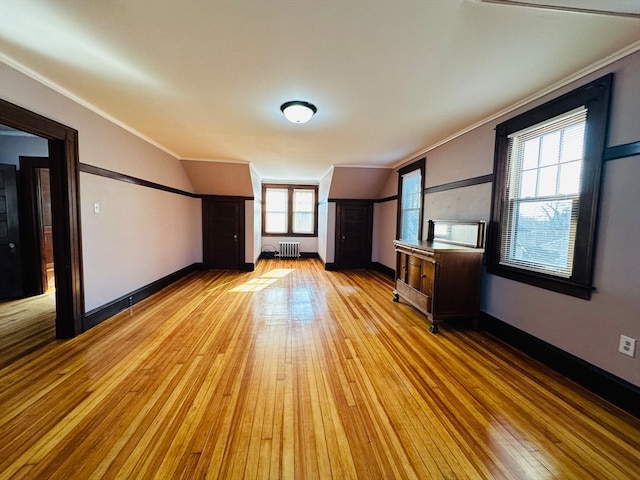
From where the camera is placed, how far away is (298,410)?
172cm

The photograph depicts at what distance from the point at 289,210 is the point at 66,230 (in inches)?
236

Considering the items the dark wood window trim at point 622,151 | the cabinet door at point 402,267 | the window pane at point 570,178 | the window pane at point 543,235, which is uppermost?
the dark wood window trim at point 622,151

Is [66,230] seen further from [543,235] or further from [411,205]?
[411,205]

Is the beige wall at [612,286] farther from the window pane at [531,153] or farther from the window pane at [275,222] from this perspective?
the window pane at [275,222]

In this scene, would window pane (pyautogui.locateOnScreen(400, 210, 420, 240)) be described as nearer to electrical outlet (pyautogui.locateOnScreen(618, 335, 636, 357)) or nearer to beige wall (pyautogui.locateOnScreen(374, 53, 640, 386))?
beige wall (pyautogui.locateOnScreen(374, 53, 640, 386))

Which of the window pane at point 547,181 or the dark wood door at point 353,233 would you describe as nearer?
the window pane at point 547,181

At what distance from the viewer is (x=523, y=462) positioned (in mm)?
1375

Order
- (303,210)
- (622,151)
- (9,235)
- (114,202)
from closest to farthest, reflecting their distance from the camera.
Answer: (622,151) < (114,202) < (9,235) < (303,210)

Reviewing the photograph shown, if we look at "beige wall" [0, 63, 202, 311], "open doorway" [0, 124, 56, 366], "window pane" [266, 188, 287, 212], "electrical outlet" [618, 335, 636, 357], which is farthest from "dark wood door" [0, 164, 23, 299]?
"electrical outlet" [618, 335, 636, 357]

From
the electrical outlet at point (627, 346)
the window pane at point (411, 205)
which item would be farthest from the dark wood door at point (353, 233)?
the electrical outlet at point (627, 346)

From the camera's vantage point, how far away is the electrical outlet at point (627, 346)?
1770 millimetres

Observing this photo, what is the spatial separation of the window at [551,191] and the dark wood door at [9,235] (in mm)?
6444

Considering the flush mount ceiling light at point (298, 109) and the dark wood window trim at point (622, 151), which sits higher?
the flush mount ceiling light at point (298, 109)

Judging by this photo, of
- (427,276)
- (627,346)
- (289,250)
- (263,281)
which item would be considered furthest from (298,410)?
(289,250)
